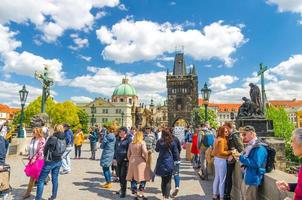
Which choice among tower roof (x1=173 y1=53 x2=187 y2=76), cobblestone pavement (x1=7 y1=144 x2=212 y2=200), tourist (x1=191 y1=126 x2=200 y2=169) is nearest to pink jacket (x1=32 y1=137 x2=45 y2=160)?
cobblestone pavement (x1=7 y1=144 x2=212 y2=200)

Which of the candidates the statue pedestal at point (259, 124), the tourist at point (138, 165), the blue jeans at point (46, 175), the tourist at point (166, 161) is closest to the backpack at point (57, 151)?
the blue jeans at point (46, 175)

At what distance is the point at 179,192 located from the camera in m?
9.02

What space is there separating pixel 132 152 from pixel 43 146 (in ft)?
7.29

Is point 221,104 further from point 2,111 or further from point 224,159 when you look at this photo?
point 224,159

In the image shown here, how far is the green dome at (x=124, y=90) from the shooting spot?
394 feet

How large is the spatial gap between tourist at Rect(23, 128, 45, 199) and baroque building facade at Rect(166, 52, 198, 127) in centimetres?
8559

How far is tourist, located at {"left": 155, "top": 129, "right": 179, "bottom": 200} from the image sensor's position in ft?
25.2

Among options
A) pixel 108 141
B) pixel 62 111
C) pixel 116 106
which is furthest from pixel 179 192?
pixel 116 106

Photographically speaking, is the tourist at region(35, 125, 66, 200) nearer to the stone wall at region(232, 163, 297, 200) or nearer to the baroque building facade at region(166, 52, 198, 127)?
the stone wall at region(232, 163, 297, 200)

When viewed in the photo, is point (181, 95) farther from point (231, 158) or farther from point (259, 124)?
point (231, 158)

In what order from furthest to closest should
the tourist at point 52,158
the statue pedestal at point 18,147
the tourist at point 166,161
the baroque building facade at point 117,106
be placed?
the baroque building facade at point 117,106, the statue pedestal at point 18,147, the tourist at point 166,161, the tourist at point 52,158

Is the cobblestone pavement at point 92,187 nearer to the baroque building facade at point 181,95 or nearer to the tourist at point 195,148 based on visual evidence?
the tourist at point 195,148

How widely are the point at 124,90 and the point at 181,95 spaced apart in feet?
102

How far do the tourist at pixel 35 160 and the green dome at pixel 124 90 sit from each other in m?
112
